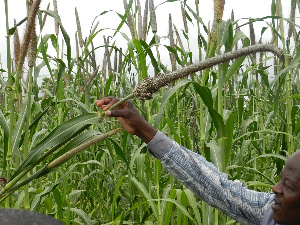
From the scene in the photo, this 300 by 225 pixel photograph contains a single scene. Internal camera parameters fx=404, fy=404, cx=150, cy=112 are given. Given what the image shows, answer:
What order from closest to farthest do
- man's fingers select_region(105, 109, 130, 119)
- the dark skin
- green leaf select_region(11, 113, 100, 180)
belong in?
green leaf select_region(11, 113, 100, 180) → man's fingers select_region(105, 109, 130, 119) → the dark skin

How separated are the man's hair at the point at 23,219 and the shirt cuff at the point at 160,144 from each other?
1.43 meters

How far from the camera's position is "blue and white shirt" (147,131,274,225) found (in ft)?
6.23

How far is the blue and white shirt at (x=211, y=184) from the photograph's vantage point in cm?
190

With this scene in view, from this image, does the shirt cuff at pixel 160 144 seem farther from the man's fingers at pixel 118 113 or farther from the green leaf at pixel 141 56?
the green leaf at pixel 141 56

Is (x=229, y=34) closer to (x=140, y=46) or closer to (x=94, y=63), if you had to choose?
(x=140, y=46)

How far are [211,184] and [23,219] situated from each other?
62.2 inches

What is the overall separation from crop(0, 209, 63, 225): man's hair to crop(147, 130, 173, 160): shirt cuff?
1.43m

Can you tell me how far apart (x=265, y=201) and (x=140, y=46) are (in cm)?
113

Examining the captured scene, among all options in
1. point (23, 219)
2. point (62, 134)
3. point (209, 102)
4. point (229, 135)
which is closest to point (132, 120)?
point (209, 102)

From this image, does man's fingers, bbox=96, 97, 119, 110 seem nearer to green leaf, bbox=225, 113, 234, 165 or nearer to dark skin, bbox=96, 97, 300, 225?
dark skin, bbox=96, 97, 300, 225

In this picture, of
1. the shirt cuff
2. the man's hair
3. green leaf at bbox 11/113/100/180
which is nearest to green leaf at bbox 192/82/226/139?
the shirt cuff

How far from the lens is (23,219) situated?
1.30 feet

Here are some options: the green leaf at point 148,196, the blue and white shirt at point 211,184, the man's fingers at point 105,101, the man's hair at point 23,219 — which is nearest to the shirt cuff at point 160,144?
the blue and white shirt at point 211,184

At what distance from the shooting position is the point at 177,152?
74.7 inches
